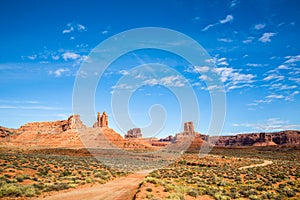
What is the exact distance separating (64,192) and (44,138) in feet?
359

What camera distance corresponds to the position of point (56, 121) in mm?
139750

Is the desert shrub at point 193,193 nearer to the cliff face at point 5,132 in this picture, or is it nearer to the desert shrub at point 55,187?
the desert shrub at point 55,187

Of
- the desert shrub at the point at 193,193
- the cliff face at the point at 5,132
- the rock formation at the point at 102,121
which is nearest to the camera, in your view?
the desert shrub at the point at 193,193

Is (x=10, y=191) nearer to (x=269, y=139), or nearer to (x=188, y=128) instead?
(x=269, y=139)

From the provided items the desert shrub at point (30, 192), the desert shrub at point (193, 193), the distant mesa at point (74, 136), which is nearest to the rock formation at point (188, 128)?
the distant mesa at point (74, 136)

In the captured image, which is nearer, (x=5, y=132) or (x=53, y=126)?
(x=5, y=132)

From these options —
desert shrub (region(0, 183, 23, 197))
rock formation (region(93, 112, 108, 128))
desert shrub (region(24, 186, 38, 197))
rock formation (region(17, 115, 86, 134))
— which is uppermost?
rock formation (region(93, 112, 108, 128))

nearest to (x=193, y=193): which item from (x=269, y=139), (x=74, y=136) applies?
(x=74, y=136)

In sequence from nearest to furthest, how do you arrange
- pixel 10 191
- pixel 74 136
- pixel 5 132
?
pixel 10 191 → pixel 74 136 → pixel 5 132

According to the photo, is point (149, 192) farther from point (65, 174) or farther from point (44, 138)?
point (44, 138)

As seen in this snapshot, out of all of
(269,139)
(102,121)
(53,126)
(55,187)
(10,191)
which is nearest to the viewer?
(10,191)

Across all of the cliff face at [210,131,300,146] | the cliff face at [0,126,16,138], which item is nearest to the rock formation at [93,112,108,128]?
the cliff face at [0,126,16,138]

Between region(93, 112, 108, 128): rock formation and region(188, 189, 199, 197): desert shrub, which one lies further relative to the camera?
region(93, 112, 108, 128): rock formation

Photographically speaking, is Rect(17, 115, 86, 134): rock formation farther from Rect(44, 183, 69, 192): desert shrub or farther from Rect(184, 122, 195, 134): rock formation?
Answer: Rect(44, 183, 69, 192): desert shrub
